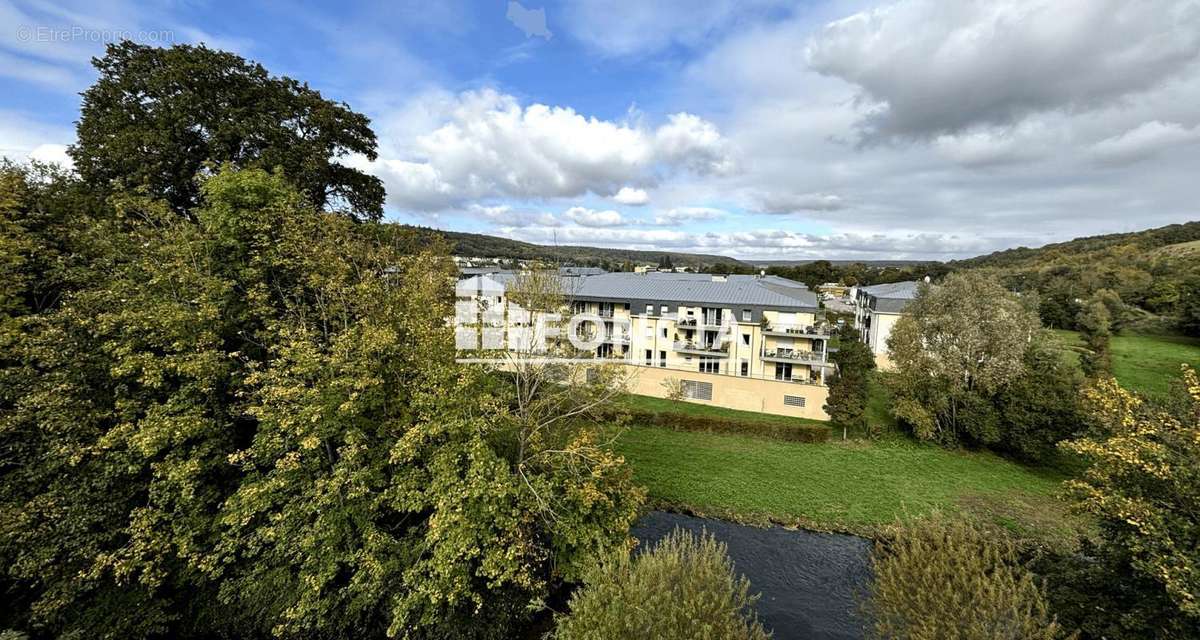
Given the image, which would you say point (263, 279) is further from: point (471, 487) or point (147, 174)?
point (147, 174)

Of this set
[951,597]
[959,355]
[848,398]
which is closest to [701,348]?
[848,398]

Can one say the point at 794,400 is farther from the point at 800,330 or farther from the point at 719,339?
the point at 719,339

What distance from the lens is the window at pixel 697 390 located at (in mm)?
32094

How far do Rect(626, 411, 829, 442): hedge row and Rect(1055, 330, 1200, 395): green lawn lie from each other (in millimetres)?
18994

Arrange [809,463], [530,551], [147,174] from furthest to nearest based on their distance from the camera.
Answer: [809,463]
[147,174]
[530,551]

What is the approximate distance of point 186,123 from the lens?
57.9 feet

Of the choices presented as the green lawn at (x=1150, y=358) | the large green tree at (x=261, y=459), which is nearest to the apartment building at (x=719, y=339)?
the green lawn at (x=1150, y=358)

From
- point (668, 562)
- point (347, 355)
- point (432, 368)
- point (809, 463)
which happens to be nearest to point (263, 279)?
point (347, 355)

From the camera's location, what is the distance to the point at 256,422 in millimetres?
12609

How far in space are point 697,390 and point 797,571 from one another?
17.4 metres

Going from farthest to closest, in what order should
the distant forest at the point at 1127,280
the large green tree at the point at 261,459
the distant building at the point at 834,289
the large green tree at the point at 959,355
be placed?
the distant building at the point at 834,289, the distant forest at the point at 1127,280, the large green tree at the point at 959,355, the large green tree at the point at 261,459

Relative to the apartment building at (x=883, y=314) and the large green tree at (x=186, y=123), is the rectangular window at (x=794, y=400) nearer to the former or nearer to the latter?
the apartment building at (x=883, y=314)

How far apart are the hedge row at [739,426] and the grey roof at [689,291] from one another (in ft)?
33.0

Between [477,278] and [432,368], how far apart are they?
78.9ft
